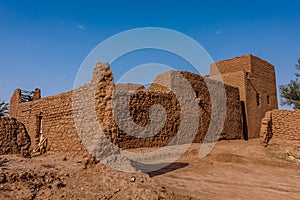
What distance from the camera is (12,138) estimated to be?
8492 millimetres

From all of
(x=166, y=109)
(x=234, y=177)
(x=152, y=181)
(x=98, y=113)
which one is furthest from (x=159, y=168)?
(x=166, y=109)

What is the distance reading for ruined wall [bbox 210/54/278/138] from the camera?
17.5 metres

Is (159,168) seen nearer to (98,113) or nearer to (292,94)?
(98,113)

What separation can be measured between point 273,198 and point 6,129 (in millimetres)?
8600

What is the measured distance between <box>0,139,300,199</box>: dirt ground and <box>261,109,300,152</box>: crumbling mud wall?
11.4ft

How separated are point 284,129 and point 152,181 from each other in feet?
35.3

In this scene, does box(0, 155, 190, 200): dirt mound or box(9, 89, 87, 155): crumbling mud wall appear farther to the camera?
box(9, 89, 87, 155): crumbling mud wall

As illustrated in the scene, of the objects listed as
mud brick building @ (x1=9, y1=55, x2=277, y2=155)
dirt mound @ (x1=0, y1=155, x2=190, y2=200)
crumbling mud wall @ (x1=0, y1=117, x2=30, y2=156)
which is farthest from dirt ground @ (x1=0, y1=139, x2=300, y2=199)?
crumbling mud wall @ (x1=0, y1=117, x2=30, y2=156)

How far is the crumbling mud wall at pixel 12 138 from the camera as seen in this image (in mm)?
8211

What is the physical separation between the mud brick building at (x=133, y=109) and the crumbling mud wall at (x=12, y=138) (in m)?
1.80

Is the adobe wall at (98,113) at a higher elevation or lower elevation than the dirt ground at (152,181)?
higher

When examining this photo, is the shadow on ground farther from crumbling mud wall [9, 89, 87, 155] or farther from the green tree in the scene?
the green tree

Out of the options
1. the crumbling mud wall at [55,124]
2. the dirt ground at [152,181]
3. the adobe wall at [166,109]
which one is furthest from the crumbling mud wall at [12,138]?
the adobe wall at [166,109]

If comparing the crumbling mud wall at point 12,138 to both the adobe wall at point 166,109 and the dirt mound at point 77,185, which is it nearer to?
the adobe wall at point 166,109
